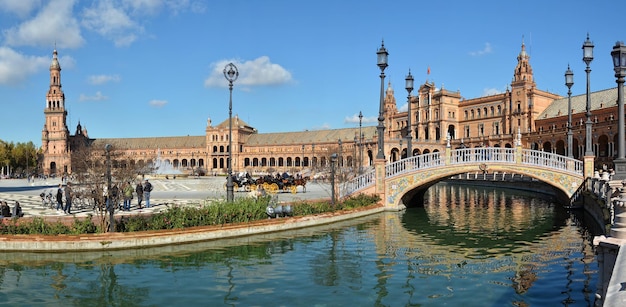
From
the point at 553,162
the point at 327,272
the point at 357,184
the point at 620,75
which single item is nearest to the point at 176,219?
the point at 327,272

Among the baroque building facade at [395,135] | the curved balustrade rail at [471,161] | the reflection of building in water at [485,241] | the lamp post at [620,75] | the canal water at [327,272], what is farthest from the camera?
the baroque building facade at [395,135]

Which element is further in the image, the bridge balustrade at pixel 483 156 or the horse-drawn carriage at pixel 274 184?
the horse-drawn carriage at pixel 274 184

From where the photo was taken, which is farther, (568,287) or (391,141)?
(391,141)

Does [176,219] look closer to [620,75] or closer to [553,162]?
[620,75]

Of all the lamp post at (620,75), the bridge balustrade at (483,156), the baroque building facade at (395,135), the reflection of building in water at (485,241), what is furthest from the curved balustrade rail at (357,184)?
the baroque building facade at (395,135)

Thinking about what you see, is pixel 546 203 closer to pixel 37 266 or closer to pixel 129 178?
pixel 129 178

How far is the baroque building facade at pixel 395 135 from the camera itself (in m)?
75.1

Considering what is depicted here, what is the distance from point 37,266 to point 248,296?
6.40m

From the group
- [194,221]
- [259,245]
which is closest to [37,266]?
[194,221]

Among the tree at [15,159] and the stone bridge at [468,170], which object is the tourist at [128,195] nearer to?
the stone bridge at [468,170]

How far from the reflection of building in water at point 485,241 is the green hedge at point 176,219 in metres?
4.57

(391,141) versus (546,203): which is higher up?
(391,141)

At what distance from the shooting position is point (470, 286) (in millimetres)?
11539

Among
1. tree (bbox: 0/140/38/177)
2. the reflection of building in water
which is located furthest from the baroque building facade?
the reflection of building in water
